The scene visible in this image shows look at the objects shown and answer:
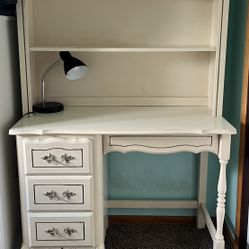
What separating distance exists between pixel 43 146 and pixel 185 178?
1032mm

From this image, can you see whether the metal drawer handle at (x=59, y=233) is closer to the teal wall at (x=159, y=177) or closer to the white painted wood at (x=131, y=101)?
the teal wall at (x=159, y=177)

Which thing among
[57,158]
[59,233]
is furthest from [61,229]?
[57,158]

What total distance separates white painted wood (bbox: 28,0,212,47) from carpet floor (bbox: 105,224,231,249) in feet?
3.74

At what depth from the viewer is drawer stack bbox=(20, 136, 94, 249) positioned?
1.89m

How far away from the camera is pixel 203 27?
88.9 inches

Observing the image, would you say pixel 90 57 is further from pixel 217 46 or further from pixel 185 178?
pixel 185 178

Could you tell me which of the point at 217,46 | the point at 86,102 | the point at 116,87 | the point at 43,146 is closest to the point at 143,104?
the point at 116,87

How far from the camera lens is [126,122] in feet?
6.54

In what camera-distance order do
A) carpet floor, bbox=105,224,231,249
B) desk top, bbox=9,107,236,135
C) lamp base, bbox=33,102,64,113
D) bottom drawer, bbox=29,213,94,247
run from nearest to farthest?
desk top, bbox=9,107,236,135 → bottom drawer, bbox=29,213,94,247 → lamp base, bbox=33,102,64,113 → carpet floor, bbox=105,224,231,249

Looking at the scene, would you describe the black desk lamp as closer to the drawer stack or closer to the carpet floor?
the drawer stack

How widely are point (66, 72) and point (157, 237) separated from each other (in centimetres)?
113

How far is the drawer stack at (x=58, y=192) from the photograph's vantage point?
1.89 m

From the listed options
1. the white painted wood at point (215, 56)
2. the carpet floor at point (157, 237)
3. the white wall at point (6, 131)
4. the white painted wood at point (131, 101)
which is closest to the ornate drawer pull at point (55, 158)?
the white wall at point (6, 131)

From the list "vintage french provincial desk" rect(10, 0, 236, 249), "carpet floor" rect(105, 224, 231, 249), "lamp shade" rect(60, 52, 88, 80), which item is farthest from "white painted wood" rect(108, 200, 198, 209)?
"lamp shade" rect(60, 52, 88, 80)
